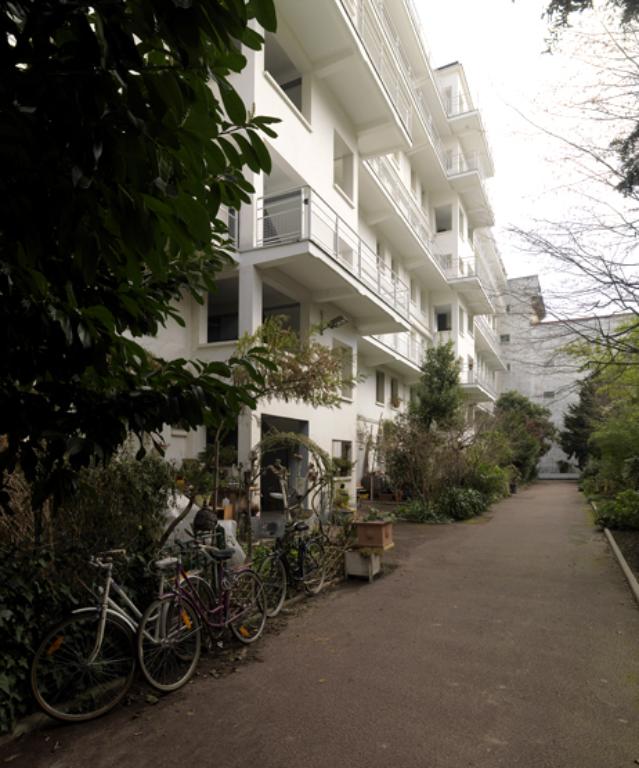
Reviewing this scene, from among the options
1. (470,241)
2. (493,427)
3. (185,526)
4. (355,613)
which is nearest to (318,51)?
(185,526)

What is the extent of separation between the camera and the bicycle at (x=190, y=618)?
4363mm

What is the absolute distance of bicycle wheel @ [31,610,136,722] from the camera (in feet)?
12.6

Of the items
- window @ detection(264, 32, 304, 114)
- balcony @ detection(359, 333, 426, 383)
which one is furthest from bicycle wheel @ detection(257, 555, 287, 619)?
balcony @ detection(359, 333, 426, 383)

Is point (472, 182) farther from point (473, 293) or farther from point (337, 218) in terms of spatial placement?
point (337, 218)

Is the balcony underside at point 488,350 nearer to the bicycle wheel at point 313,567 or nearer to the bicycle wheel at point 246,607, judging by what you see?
the bicycle wheel at point 313,567

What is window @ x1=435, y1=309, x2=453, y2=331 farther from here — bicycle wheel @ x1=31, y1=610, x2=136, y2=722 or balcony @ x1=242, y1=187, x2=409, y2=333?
bicycle wheel @ x1=31, y1=610, x2=136, y2=722

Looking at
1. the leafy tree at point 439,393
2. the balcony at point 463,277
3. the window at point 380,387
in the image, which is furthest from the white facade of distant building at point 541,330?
the balcony at point 463,277

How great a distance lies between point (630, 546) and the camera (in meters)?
10.8

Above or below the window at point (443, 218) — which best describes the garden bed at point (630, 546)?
below

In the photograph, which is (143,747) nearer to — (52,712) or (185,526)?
(52,712)

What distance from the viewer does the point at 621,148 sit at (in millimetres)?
6535

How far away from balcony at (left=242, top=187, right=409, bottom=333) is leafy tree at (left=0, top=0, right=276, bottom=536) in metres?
9.19

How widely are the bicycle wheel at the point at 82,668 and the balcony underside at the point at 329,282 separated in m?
8.23

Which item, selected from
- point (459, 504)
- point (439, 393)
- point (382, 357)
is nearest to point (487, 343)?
point (382, 357)
